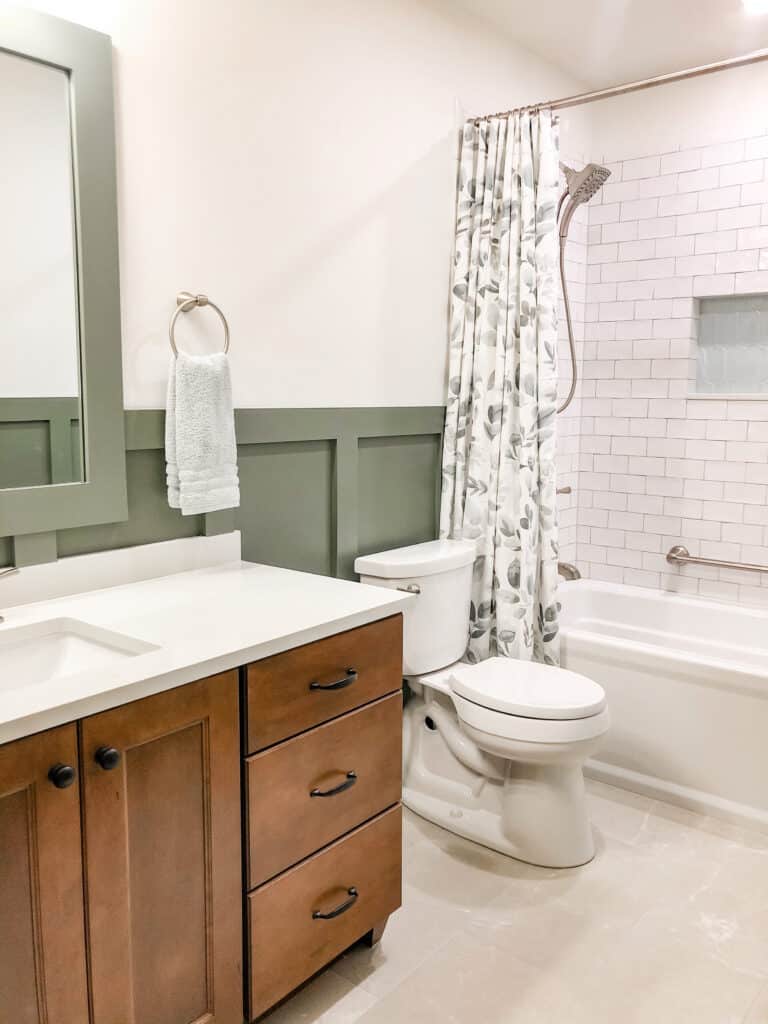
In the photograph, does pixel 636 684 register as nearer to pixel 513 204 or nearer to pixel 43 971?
pixel 513 204

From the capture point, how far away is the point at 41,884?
51.5 inches

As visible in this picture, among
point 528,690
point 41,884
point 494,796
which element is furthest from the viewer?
point 494,796

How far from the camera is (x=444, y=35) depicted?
9.17 ft

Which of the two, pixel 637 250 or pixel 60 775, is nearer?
pixel 60 775

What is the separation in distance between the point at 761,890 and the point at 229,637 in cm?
167

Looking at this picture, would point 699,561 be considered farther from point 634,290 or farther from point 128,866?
point 128,866

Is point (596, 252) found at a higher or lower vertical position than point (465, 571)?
higher

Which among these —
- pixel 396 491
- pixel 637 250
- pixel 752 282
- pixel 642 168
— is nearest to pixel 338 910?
pixel 396 491

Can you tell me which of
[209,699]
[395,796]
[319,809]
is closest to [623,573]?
[395,796]

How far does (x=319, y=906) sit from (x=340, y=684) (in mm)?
473

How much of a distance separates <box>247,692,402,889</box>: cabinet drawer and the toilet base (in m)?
0.62

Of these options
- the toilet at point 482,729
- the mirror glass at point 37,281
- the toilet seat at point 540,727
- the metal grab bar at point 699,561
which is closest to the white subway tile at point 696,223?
the metal grab bar at point 699,561

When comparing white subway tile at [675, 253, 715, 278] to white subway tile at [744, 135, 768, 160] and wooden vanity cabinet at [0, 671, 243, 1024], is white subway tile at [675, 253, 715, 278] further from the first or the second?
wooden vanity cabinet at [0, 671, 243, 1024]

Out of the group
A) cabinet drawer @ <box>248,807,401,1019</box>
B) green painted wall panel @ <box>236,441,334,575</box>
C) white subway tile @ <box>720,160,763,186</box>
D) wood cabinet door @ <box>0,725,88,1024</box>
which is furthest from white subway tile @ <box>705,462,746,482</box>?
wood cabinet door @ <box>0,725,88,1024</box>
